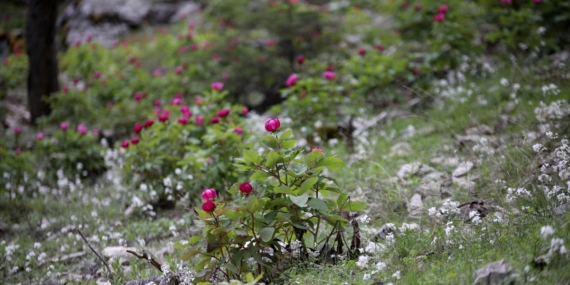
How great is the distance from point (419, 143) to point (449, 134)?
32 cm

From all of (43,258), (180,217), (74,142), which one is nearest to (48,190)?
(74,142)

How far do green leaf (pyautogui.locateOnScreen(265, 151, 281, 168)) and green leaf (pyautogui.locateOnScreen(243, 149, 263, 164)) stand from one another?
0.05m

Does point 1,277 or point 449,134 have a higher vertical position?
point 449,134

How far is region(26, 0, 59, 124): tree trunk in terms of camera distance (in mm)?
7205

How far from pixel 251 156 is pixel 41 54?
6979 mm

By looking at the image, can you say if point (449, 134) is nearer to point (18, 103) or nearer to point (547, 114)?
point (547, 114)

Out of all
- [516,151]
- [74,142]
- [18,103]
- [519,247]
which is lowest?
[18,103]

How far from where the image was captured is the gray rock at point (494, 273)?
6.29ft

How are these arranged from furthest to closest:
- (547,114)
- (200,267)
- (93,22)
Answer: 1. (93,22)
2. (547,114)
3. (200,267)

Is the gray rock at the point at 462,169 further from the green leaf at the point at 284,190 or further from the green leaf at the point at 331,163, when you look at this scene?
the green leaf at the point at 284,190

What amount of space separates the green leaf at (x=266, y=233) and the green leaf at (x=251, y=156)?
0.39 meters

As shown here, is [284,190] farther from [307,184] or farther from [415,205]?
[415,205]

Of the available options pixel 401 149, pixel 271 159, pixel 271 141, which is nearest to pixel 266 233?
pixel 271 159

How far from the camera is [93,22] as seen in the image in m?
12.4
